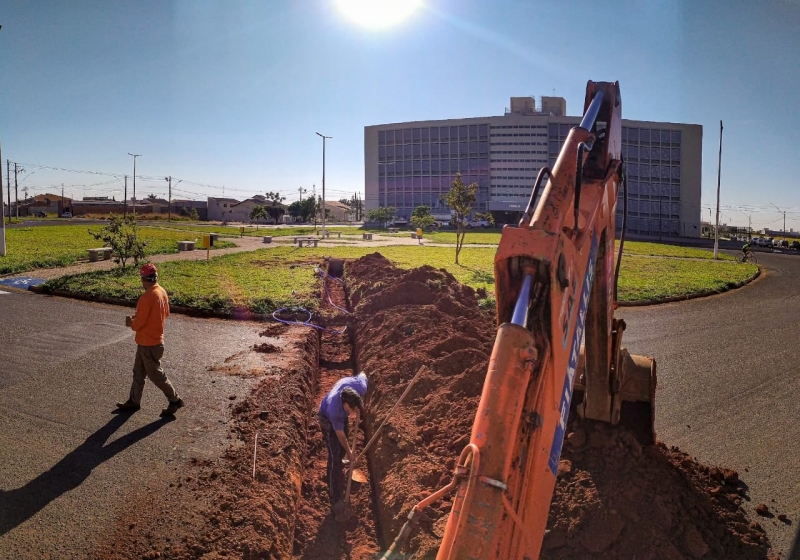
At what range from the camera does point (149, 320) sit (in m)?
6.95

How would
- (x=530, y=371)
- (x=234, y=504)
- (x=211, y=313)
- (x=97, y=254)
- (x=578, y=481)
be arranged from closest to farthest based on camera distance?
A: (x=530, y=371) → (x=578, y=481) → (x=234, y=504) → (x=211, y=313) → (x=97, y=254)

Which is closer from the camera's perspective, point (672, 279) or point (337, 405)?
point (337, 405)

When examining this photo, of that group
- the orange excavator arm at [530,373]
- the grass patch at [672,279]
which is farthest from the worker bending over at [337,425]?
the grass patch at [672,279]

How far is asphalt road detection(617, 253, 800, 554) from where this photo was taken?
18.7 ft

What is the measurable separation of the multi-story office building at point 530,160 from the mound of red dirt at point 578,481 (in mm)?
75574

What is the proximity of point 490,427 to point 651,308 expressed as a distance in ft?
49.9

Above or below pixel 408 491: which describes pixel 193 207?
above

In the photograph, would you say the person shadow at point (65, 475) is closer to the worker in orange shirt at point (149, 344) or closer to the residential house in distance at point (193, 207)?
the worker in orange shirt at point (149, 344)

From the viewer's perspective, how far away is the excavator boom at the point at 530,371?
2.16 meters

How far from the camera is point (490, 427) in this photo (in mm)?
2199

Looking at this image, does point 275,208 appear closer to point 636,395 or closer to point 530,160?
point 530,160

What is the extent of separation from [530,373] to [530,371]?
0.05ft

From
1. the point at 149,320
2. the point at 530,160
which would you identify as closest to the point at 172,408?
the point at 149,320

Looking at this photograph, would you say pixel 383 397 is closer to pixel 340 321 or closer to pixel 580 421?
pixel 580 421
